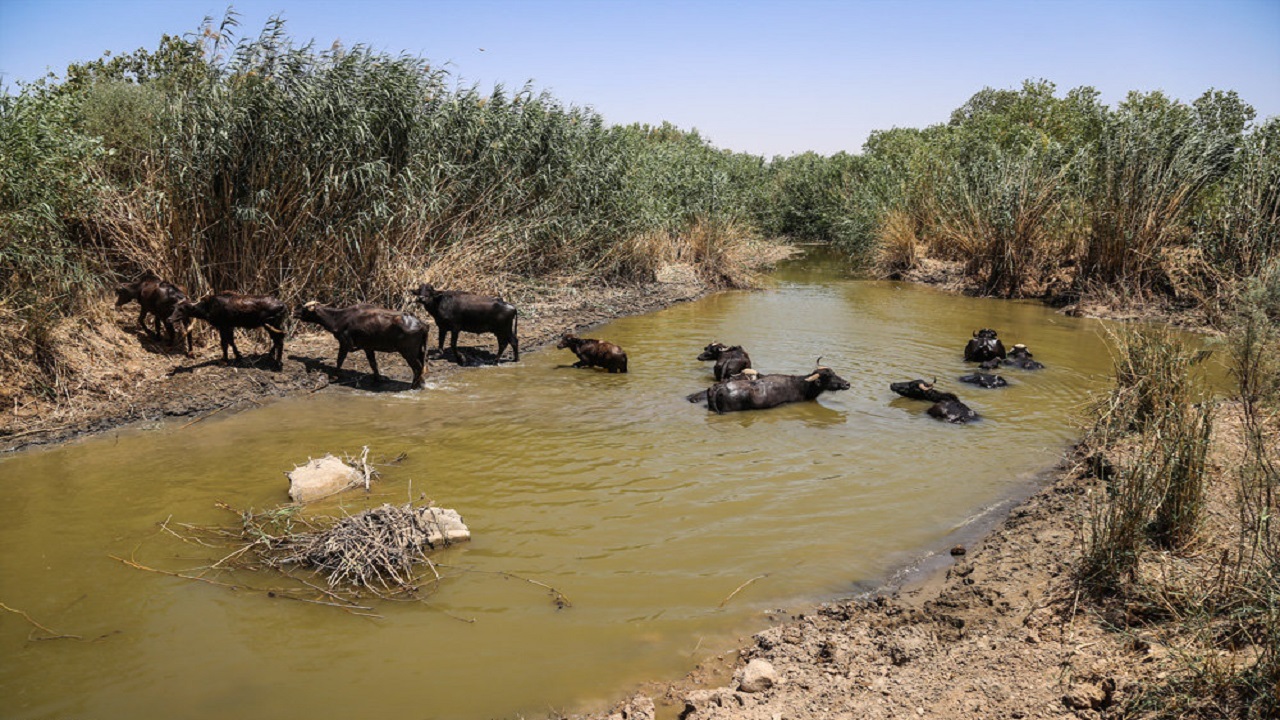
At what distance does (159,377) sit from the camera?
998cm

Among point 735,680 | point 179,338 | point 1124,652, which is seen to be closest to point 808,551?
point 735,680

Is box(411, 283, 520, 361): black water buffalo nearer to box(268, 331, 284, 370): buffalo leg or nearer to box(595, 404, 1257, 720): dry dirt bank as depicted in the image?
box(268, 331, 284, 370): buffalo leg

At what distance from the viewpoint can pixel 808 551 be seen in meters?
6.19

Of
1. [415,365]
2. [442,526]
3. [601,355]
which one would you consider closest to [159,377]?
[415,365]

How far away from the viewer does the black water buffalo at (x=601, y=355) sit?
11.9 meters

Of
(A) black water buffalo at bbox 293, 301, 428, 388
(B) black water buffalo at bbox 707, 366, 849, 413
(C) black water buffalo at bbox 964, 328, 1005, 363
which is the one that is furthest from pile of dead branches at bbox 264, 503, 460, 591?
(C) black water buffalo at bbox 964, 328, 1005, 363

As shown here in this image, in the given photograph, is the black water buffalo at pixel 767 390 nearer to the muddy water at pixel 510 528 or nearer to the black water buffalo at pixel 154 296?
the muddy water at pixel 510 528

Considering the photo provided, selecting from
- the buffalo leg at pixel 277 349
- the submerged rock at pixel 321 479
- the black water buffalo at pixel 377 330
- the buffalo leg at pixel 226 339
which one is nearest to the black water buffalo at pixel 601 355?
the black water buffalo at pixel 377 330

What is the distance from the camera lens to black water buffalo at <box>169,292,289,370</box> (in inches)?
399

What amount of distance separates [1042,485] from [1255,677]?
182 inches

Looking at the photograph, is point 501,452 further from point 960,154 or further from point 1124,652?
point 960,154

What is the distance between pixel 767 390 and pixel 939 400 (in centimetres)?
238

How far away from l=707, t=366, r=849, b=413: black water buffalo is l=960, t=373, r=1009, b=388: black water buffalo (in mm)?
2197

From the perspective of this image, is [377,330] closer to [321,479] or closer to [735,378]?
[321,479]
